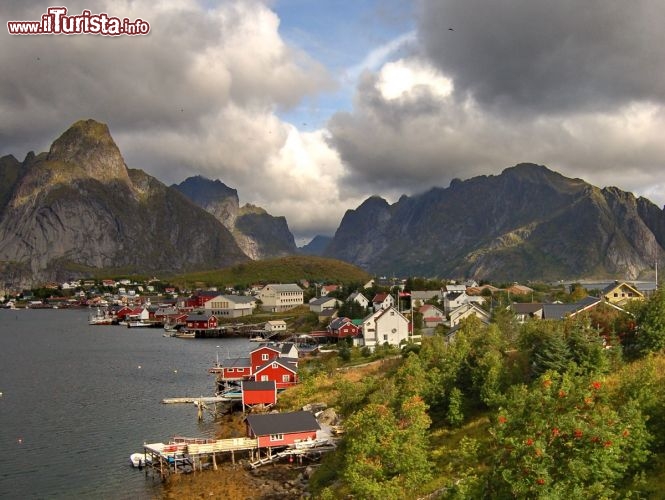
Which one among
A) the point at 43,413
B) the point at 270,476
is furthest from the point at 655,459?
the point at 43,413

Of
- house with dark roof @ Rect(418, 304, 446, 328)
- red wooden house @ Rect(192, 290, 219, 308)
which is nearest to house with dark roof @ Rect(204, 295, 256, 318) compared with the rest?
red wooden house @ Rect(192, 290, 219, 308)

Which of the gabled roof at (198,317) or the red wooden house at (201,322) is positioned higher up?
the gabled roof at (198,317)

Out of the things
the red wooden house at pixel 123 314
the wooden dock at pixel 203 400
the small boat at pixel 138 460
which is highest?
the red wooden house at pixel 123 314

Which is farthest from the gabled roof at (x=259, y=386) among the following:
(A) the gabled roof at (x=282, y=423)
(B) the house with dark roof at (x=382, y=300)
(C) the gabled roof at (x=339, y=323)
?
(B) the house with dark roof at (x=382, y=300)

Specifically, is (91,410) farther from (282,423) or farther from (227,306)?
(227,306)

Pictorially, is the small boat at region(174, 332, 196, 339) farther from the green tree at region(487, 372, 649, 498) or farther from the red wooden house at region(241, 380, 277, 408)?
the green tree at region(487, 372, 649, 498)

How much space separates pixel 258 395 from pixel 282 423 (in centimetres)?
1433

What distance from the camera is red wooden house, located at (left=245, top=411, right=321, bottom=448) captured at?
3947cm

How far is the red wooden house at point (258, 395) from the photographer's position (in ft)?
177

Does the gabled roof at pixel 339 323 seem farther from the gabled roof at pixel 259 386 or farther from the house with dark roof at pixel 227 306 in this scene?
the house with dark roof at pixel 227 306

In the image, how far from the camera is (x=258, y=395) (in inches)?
2143

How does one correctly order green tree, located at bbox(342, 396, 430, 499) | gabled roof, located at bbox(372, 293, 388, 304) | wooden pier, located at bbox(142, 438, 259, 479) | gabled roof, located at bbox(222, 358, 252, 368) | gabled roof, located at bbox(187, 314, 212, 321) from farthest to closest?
gabled roof, located at bbox(187, 314, 212, 321)
gabled roof, located at bbox(372, 293, 388, 304)
gabled roof, located at bbox(222, 358, 252, 368)
wooden pier, located at bbox(142, 438, 259, 479)
green tree, located at bbox(342, 396, 430, 499)

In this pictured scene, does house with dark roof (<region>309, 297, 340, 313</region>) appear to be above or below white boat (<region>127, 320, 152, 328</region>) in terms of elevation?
above

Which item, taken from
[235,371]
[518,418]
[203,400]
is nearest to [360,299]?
[235,371]
